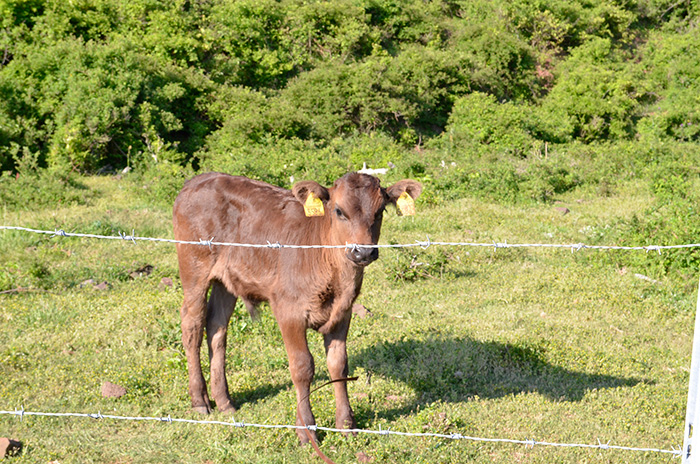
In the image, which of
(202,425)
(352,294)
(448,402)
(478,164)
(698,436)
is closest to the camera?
(698,436)

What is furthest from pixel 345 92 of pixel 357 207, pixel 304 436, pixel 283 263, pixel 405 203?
pixel 304 436

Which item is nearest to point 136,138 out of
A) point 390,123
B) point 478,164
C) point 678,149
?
point 390,123

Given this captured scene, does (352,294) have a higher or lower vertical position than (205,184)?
lower

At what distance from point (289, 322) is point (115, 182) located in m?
9.56

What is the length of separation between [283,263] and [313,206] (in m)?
0.52

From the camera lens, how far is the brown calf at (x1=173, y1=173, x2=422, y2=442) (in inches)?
Answer: 193

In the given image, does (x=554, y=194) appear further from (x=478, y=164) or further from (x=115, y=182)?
(x=115, y=182)

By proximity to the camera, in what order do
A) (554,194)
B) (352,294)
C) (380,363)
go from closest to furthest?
(352,294)
(380,363)
(554,194)

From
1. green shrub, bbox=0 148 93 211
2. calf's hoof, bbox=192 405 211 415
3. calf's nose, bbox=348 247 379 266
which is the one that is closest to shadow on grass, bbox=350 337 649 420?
calf's hoof, bbox=192 405 211 415

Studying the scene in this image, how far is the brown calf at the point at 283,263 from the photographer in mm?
4906

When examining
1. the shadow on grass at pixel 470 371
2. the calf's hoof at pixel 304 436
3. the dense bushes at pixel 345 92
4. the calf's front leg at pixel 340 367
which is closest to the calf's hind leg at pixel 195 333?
the calf's hoof at pixel 304 436

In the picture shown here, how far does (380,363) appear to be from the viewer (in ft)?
21.3

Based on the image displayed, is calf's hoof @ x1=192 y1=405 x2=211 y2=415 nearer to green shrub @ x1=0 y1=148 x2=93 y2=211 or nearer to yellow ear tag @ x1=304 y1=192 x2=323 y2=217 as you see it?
yellow ear tag @ x1=304 y1=192 x2=323 y2=217

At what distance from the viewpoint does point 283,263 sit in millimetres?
5281
